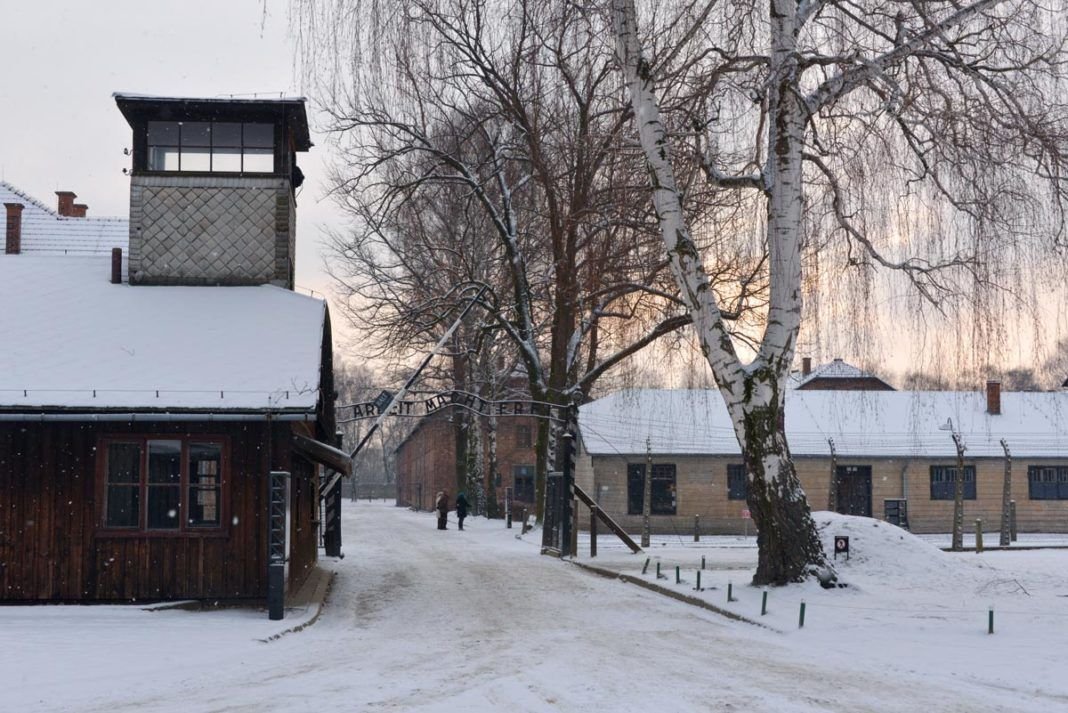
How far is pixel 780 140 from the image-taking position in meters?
17.8

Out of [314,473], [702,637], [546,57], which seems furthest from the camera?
[546,57]

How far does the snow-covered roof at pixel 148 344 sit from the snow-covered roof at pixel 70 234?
1194 cm

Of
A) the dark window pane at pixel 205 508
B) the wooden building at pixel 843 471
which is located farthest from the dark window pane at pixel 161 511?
the wooden building at pixel 843 471

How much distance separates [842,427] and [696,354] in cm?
2145

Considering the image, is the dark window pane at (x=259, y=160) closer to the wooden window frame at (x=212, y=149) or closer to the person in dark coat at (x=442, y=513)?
the wooden window frame at (x=212, y=149)

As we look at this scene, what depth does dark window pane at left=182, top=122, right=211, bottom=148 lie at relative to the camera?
829 inches

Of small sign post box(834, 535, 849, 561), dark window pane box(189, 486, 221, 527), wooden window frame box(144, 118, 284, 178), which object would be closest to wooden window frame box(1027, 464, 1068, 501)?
small sign post box(834, 535, 849, 561)

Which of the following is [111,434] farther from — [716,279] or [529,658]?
[716,279]

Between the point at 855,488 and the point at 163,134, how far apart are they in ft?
102

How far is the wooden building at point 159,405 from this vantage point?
647 inches

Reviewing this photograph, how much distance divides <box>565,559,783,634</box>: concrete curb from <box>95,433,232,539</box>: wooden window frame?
717cm

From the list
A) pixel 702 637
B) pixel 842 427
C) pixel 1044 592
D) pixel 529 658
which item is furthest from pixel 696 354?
pixel 842 427

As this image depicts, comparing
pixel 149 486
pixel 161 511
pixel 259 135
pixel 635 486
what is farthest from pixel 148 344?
pixel 635 486

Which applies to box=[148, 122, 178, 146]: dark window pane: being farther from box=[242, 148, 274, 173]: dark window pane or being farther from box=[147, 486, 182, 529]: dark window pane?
box=[147, 486, 182, 529]: dark window pane
